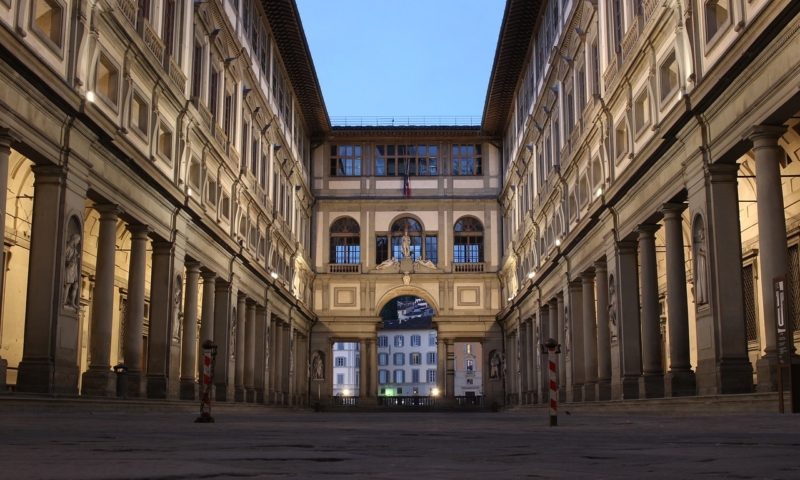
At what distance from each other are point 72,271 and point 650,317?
17.1m

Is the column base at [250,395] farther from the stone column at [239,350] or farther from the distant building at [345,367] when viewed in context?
the distant building at [345,367]

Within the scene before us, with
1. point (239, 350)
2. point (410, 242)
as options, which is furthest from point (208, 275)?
point (410, 242)

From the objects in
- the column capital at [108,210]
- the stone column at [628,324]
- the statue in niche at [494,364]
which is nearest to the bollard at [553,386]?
the stone column at [628,324]

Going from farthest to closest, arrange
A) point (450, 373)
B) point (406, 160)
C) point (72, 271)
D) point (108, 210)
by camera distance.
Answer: point (406, 160)
point (450, 373)
point (108, 210)
point (72, 271)

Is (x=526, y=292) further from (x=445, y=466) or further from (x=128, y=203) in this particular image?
(x=445, y=466)

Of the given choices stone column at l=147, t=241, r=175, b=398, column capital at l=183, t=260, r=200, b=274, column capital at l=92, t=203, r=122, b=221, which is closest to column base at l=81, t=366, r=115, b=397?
column capital at l=92, t=203, r=122, b=221

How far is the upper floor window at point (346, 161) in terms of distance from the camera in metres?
67.3

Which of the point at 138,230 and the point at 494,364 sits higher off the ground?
the point at 138,230

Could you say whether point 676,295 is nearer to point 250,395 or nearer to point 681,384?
point 681,384

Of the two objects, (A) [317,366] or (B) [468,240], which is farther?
(A) [317,366]

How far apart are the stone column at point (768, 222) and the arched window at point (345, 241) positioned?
1859 inches

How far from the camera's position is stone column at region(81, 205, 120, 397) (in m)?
25.8

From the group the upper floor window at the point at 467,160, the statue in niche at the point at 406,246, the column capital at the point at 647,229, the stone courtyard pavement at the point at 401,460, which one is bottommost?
the stone courtyard pavement at the point at 401,460

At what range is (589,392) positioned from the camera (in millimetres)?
36781
